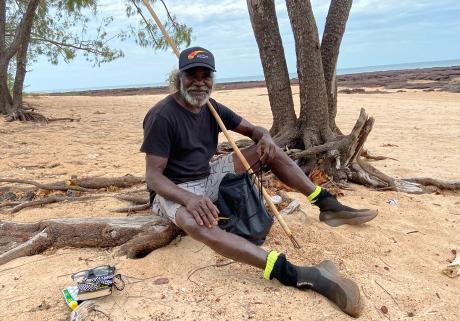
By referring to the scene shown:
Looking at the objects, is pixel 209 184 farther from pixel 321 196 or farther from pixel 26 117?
pixel 26 117

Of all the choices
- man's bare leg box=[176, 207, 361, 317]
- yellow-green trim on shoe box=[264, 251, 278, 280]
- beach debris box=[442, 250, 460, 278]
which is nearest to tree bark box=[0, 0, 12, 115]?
man's bare leg box=[176, 207, 361, 317]

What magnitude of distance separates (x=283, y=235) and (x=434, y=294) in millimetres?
1045

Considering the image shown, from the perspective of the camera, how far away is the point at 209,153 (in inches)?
128

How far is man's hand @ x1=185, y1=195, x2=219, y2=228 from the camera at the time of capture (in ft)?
8.39

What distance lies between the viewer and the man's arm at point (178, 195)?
2.56 meters

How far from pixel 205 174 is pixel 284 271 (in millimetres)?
1065

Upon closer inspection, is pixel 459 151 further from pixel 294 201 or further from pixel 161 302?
pixel 161 302

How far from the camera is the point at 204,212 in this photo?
8.43 feet

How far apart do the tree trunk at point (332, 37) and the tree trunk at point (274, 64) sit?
436 millimetres

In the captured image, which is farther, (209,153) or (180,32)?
(180,32)

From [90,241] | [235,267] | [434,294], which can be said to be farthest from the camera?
[90,241]

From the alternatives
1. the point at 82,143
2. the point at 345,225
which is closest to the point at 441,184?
the point at 345,225

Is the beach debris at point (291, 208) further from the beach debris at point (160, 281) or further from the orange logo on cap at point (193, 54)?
the orange logo on cap at point (193, 54)

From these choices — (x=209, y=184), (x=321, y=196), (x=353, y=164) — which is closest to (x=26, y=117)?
(x=353, y=164)
